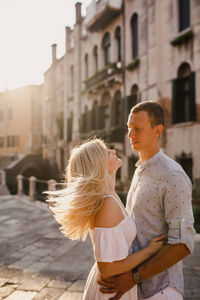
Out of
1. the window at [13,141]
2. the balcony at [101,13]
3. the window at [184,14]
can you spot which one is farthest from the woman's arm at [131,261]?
the window at [13,141]

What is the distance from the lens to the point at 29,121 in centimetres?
2911

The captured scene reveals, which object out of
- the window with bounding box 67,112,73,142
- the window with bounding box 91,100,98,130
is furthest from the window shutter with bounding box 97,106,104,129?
the window with bounding box 67,112,73,142

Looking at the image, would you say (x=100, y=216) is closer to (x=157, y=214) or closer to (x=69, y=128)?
(x=157, y=214)

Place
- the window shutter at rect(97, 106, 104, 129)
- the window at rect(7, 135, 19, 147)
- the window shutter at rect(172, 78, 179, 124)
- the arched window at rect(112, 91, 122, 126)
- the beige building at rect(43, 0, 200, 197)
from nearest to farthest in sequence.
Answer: the beige building at rect(43, 0, 200, 197) → the window shutter at rect(172, 78, 179, 124) → the arched window at rect(112, 91, 122, 126) → the window shutter at rect(97, 106, 104, 129) → the window at rect(7, 135, 19, 147)

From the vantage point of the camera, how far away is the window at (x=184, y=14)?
32.1 feet

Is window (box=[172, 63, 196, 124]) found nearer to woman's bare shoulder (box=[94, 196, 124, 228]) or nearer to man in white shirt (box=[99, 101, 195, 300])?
man in white shirt (box=[99, 101, 195, 300])

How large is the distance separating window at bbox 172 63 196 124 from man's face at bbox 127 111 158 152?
8.58 m

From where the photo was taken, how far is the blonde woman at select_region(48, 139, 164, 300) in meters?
1.50

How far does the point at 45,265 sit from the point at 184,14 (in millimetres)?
10011

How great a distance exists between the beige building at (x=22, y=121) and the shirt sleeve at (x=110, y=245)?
2720 centimetres

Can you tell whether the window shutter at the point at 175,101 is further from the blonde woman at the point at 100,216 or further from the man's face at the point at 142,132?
the blonde woman at the point at 100,216

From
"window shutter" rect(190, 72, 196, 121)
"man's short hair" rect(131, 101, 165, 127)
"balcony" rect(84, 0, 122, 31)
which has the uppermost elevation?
"balcony" rect(84, 0, 122, 31)

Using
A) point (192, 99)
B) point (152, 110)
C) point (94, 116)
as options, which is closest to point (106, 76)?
point (94, 116)

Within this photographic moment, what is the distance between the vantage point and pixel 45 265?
4.84 metres
